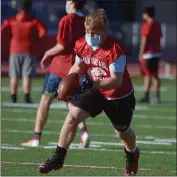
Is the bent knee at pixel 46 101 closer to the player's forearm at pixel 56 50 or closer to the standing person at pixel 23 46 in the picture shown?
the player's forearm at pixel 56 50

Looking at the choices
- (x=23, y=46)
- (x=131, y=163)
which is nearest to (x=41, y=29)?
(x=23, y=46)

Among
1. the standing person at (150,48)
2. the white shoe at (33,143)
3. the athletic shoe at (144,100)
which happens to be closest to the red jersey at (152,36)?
the standing person at (150,48)

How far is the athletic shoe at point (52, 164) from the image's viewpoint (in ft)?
26.3

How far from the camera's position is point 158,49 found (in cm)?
Result: 1731

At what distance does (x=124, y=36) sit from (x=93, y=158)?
19.0 m

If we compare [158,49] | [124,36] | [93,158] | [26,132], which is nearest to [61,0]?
[124,36]

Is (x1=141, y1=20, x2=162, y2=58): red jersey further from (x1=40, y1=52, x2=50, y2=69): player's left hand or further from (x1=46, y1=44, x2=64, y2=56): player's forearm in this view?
(x1=40, y1=52, x2=50, y2=69): player's left hand

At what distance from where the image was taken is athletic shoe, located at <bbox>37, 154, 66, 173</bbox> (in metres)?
8.03

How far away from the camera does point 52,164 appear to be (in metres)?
8.07

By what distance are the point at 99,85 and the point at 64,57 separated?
2.74 metres

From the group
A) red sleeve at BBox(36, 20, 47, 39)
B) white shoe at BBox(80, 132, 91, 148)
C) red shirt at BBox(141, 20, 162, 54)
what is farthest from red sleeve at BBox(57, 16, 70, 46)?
red shirt at BBox(141, 20, 162, 54)

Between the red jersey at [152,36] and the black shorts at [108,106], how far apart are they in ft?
29.1

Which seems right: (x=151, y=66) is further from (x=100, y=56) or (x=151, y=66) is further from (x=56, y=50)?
(x=100, y=56)

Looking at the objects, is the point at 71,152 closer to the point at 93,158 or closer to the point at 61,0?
the point at 93,158
